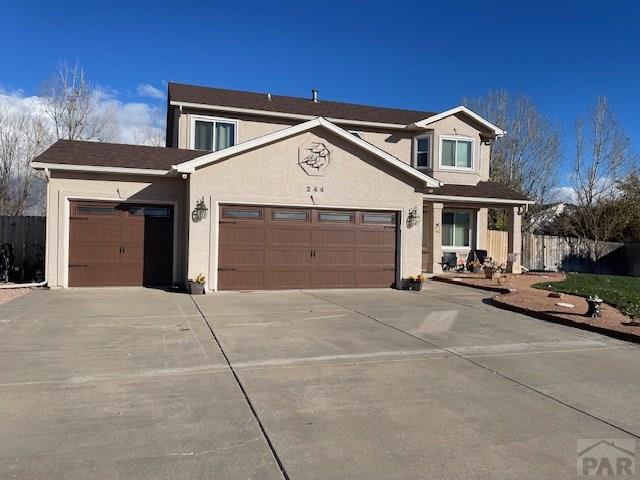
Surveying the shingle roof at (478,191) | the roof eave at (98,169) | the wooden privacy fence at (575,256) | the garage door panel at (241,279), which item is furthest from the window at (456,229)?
the roof eave at (98,169)

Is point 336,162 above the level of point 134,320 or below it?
above

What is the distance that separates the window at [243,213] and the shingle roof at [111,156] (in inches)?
88.8

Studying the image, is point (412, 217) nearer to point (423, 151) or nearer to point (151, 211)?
point (423, 151)

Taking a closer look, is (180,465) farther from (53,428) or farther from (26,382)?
(26,382)

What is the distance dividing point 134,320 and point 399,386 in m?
5.69

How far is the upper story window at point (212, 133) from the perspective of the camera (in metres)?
18.3

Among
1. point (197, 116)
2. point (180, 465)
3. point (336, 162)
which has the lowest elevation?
point (180, 465)

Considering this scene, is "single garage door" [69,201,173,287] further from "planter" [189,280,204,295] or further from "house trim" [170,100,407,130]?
"house trim" [170,100,407,130]

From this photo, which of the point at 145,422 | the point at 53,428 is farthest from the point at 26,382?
the point at 145,422

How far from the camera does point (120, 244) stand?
48.4 feet

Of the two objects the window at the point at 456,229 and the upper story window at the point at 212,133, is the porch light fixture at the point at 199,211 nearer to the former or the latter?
the upper story window at the point at 212,133

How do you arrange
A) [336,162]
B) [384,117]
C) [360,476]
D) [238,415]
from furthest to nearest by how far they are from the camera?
[384,117]
[336,162]
[238,415]
[360,476]

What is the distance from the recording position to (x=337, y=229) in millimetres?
15500

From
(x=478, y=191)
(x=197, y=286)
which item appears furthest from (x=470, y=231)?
(x=197, y=286)
